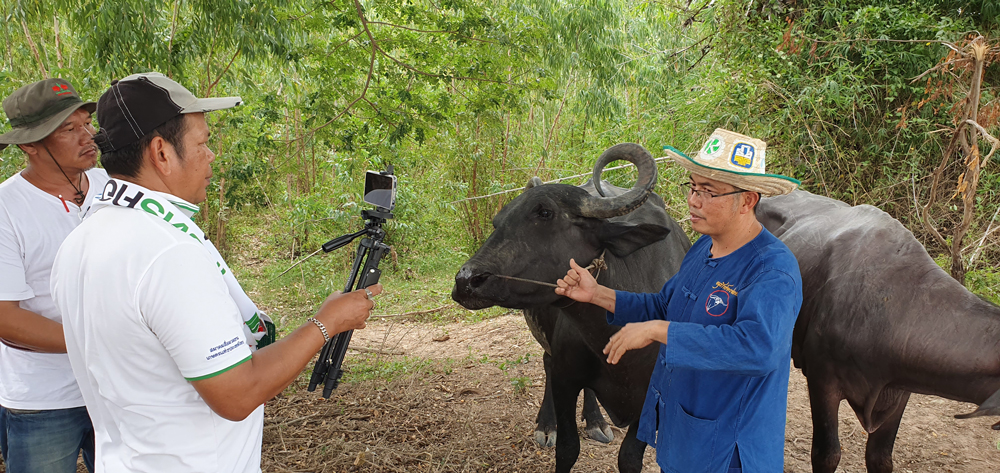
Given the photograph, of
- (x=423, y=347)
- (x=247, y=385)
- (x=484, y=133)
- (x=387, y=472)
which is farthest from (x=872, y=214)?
(x=484, y=133)

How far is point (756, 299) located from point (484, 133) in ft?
27.1

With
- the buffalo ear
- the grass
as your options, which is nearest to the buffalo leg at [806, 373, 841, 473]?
the buffalo ear

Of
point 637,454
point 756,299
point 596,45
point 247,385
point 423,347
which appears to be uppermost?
point 596,45

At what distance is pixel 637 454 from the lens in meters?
3.12

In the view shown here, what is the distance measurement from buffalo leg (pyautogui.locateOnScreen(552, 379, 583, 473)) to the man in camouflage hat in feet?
7.24

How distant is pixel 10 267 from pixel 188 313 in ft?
3.78

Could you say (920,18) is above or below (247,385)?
above

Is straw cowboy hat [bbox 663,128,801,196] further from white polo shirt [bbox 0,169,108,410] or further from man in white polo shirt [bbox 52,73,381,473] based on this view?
white polo shirt [bbox 0,169,108,410]

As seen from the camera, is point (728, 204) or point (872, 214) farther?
point (872, 214)

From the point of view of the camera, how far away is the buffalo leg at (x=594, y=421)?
458 cm

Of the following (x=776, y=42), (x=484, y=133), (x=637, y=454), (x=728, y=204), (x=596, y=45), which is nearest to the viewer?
(x=728, y=204)

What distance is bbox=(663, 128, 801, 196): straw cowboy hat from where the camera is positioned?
204cm

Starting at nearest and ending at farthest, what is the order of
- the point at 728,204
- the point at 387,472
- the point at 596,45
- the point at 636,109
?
the point at 728,204
the point at 387,472
the point at 596,45
the point at 636,109

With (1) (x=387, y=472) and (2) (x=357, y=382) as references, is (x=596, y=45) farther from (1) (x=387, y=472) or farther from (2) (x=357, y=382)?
(1) (x=387, y=472)
